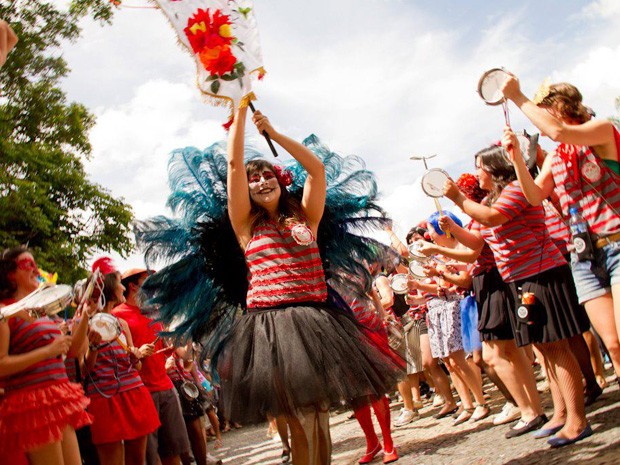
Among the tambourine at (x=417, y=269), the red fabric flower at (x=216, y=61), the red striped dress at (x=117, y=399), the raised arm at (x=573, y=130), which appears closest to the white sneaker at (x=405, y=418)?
the tambourine at (x=417, y=269)

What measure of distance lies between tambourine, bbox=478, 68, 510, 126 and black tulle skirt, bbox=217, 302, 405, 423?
1.49 m

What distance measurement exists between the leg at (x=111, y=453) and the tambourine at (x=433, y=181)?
9.61 ft

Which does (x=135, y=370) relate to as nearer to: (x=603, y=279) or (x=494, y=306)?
(x=494, y=306)

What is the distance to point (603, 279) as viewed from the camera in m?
3.36

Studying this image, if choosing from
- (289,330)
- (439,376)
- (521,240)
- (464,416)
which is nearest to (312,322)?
(289,330)

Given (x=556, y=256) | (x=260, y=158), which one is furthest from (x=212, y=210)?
(x=556, y=256)

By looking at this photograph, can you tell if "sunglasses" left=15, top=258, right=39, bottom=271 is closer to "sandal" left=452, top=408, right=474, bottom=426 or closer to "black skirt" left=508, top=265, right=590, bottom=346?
"black skirt" left=508, top=265, right=590, bottom=346

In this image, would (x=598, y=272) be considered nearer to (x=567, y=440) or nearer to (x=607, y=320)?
(x=607, y=320)

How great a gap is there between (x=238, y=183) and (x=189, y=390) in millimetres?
3464

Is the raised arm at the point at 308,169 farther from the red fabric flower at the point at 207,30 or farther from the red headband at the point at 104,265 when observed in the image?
the red headband at the point at 104,265

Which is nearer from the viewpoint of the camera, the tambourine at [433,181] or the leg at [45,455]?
the leg at [45,455]

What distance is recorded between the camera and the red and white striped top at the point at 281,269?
3.45 metres

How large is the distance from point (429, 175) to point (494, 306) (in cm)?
109

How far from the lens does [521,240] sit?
4.23 meters
